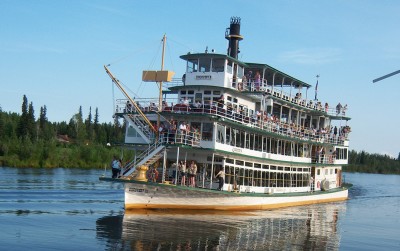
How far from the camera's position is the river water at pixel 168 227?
830 inches

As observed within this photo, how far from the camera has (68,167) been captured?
75188 millimetres

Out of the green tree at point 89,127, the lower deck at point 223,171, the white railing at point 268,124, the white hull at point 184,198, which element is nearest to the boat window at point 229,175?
the lower deck at point 223,171

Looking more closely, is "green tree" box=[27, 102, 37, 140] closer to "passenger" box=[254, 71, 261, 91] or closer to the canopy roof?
the canopy roof

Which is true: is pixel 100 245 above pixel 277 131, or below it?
below

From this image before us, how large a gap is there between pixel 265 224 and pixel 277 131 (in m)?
8.67

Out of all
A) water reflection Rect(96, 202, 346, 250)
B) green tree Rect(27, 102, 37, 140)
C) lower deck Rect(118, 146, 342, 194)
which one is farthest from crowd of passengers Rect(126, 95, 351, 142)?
green tree Rect(27, 102, 37, 140)

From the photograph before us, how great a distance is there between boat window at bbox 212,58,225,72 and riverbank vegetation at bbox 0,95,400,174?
6.77m

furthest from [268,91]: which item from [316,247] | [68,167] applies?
[68,167]

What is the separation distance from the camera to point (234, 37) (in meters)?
39.9

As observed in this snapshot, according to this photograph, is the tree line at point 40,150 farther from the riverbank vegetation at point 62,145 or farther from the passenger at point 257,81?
the passenger at point 257,81

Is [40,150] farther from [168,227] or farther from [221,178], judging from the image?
[168,227]

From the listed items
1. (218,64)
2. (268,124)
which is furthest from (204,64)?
(268,124)

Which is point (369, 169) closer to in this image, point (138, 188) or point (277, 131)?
point (277, 131)

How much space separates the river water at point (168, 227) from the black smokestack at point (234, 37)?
39.2 ft
